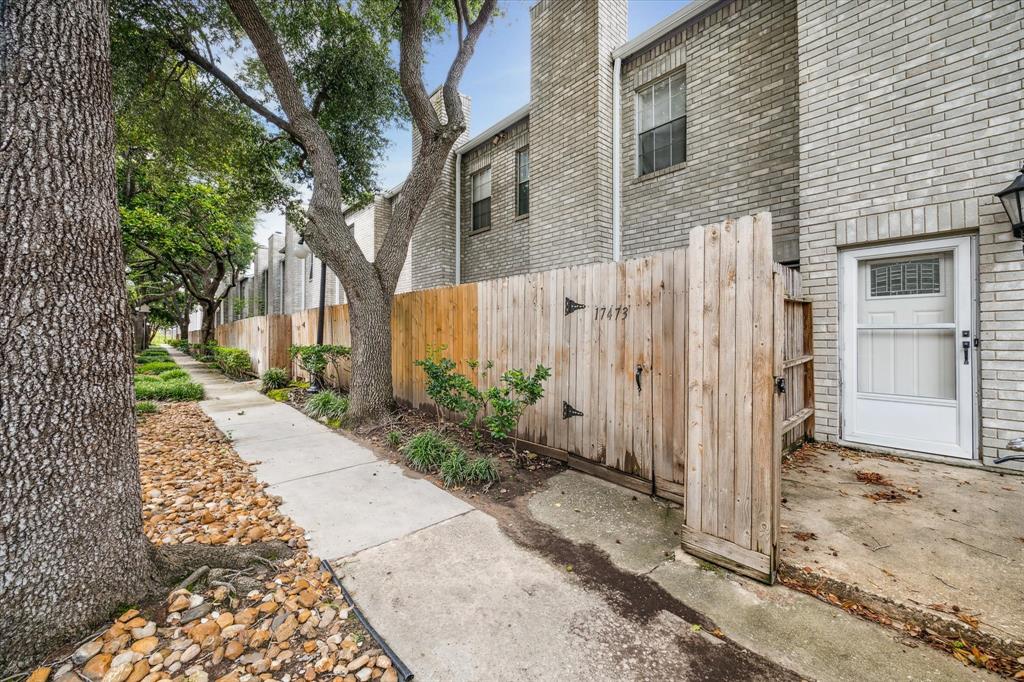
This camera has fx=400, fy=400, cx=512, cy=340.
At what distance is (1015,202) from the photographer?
320 centimetres

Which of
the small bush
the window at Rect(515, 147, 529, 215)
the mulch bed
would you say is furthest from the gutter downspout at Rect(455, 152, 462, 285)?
the mulch bed

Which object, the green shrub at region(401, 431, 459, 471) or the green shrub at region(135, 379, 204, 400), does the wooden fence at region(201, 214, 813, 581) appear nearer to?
the green shrub at region(401, 431, 459, 471)

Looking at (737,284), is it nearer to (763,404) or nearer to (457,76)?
(763,404)

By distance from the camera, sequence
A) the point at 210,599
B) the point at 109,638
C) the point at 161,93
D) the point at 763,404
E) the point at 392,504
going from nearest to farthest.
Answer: the point at 109,638 → the point at 210,599 → the point at 763,404 → the point at 392,504 → the point at 161,93

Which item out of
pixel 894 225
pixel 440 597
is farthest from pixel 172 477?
pixel 894 225

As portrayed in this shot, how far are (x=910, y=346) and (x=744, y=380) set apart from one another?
3187mm

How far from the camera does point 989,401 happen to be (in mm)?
3498

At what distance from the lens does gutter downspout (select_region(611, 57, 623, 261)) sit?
21.9 ft

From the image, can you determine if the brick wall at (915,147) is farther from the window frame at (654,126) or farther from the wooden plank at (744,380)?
the wooden plank at (744,380)

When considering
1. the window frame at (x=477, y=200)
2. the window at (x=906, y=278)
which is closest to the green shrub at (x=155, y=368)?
the window frame at (x=477, y=200)

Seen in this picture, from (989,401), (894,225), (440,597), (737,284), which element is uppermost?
(894,225)

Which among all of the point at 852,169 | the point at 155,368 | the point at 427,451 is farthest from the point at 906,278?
the point at 155,368

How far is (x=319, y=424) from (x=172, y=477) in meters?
2.13

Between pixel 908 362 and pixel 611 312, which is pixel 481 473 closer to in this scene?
pixel 611 312
